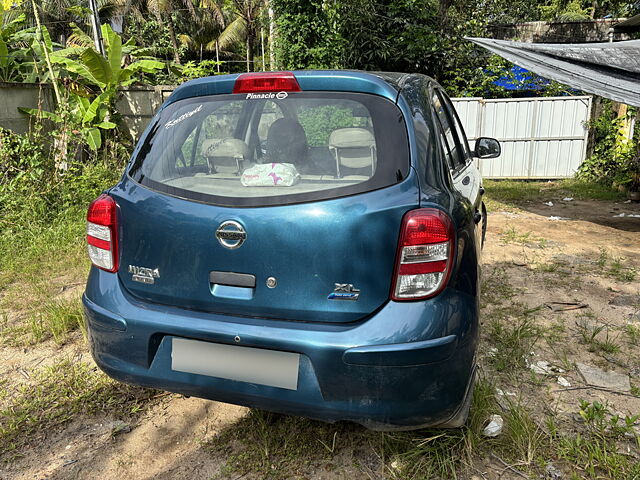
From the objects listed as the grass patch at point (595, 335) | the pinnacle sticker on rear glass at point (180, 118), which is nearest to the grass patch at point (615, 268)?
the grass patch at point (595, 335)

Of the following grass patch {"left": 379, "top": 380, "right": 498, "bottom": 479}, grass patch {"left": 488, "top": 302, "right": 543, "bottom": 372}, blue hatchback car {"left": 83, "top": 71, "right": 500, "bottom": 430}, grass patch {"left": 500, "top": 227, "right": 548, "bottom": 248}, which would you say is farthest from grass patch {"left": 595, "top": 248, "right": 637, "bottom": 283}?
blue hatchback car {"left": 83, "top": 71, "right": 500, "bottom": 430}

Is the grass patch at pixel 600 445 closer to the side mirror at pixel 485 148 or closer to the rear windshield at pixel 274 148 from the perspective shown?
the rear windshield at pixel 274 148

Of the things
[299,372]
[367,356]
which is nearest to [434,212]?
[367,356]

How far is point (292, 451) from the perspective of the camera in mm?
2154

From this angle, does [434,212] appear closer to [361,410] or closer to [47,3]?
[361,410]

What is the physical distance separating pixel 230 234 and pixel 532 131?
32.2 ft

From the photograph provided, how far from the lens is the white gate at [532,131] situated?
32.4 feet

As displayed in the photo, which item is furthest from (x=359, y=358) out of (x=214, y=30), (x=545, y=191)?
(x=214, y=30)

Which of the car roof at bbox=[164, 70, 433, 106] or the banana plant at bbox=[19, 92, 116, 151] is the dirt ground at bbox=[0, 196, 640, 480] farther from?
the banana plant at bbox=[19, 92, 116, 151]

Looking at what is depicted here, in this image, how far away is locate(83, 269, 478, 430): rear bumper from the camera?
1.67 metres

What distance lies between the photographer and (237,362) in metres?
1.82

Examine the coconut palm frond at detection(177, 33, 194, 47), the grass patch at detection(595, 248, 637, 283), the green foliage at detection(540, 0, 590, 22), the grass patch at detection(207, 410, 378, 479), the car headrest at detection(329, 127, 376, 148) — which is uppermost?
the green foliage at detection(540, 0, 590, 22)

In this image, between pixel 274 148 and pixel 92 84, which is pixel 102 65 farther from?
pixel 274 148

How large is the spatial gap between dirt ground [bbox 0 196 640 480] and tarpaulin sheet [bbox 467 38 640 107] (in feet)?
6.49
